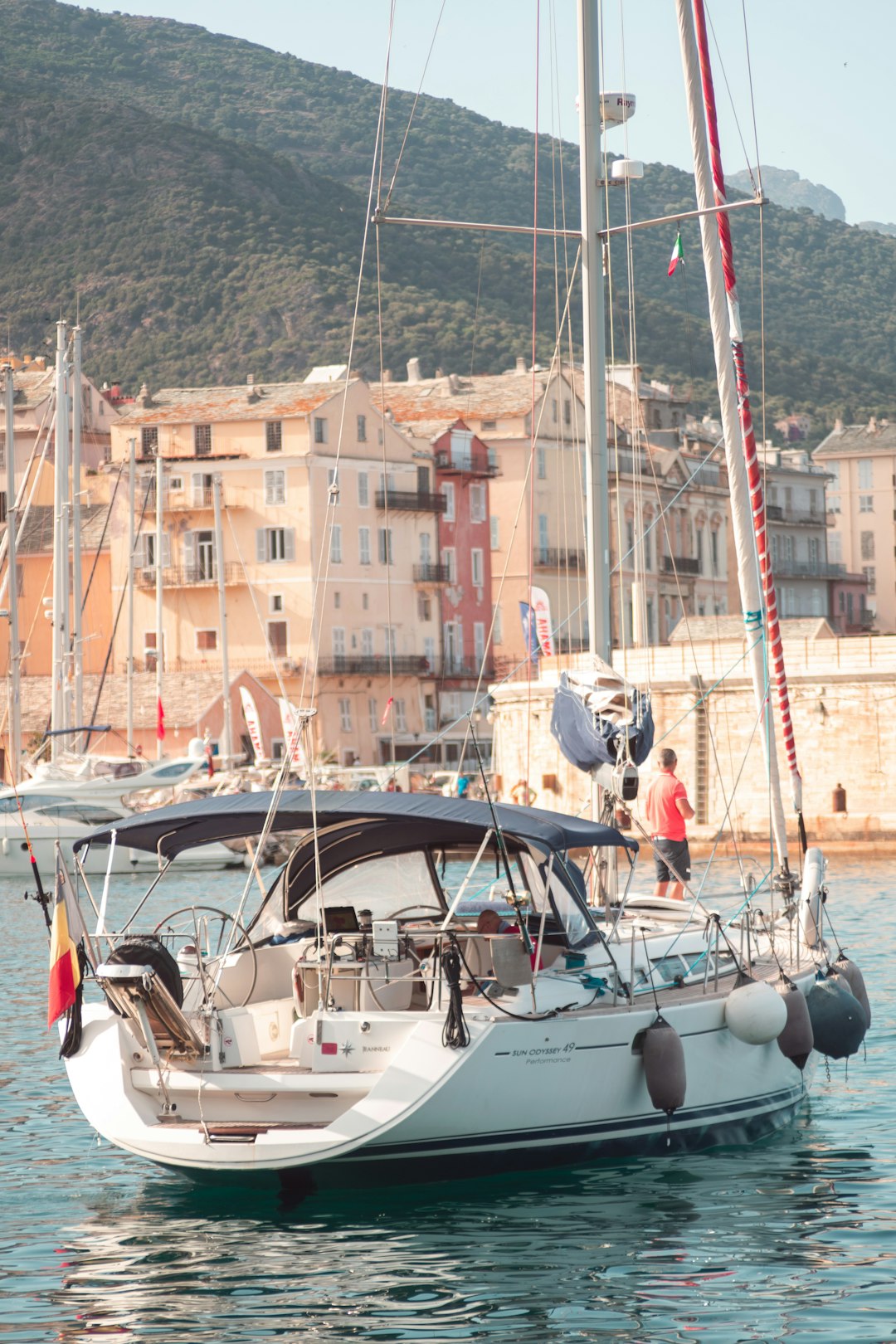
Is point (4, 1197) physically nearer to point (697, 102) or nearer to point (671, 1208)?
point (671, 1208)

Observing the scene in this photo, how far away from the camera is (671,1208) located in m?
11.4

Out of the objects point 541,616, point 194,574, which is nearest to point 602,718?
point 541,616

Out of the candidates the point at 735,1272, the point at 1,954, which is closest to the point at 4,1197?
the point at 735,1272

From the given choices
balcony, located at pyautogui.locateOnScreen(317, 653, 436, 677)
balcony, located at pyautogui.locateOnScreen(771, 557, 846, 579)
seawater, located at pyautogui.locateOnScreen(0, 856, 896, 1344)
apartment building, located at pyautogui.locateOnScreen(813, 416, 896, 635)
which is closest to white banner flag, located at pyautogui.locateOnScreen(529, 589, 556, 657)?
seawater, located at pyautogui.locateOnScreen(0, 856, 896, 1344)

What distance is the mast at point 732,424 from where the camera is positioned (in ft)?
53.0

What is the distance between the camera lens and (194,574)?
2778 inches

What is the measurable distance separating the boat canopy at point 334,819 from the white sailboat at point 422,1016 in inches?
1.0

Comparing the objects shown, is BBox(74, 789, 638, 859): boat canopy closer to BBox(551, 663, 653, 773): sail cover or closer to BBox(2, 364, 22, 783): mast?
BBox(551, 663, 653, 773): sail cover

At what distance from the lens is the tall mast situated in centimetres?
1519

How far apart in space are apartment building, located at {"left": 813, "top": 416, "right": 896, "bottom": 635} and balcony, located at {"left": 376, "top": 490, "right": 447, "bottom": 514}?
38.2 m

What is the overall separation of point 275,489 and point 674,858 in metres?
55.4

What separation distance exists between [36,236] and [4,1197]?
475 feet

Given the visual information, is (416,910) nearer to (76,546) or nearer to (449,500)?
(76,546)

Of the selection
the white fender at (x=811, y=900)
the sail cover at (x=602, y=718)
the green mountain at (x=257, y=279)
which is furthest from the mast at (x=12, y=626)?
the green mountain at (x=257, y=279)
